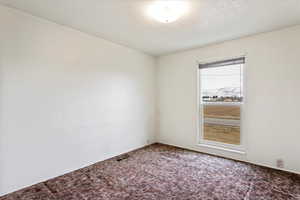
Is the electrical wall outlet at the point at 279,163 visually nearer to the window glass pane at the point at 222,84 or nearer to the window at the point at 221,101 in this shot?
the window at the point at 221,101

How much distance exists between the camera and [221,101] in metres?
3.37

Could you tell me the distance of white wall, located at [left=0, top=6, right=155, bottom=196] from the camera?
1.98 meters

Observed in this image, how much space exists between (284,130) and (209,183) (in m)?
1.55

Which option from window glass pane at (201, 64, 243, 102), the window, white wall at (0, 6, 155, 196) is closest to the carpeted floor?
white wall at (0, 6, 155, 196)

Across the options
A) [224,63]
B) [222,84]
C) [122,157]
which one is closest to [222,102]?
[222,84]

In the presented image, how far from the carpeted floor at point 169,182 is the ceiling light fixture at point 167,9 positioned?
90.9 inches

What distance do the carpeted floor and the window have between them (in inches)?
23.2

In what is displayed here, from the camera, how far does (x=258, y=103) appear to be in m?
2.79

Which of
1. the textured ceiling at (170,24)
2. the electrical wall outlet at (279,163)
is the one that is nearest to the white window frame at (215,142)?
the electrical wall outlet at (279,163)

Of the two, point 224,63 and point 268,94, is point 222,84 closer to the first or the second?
point 224,63

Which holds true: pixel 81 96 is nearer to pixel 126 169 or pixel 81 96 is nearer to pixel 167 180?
pixel 126 169

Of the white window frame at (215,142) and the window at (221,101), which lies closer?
the white window frame at (215,142)

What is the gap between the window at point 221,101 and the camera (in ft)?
10.3

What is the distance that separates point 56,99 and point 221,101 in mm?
3129
